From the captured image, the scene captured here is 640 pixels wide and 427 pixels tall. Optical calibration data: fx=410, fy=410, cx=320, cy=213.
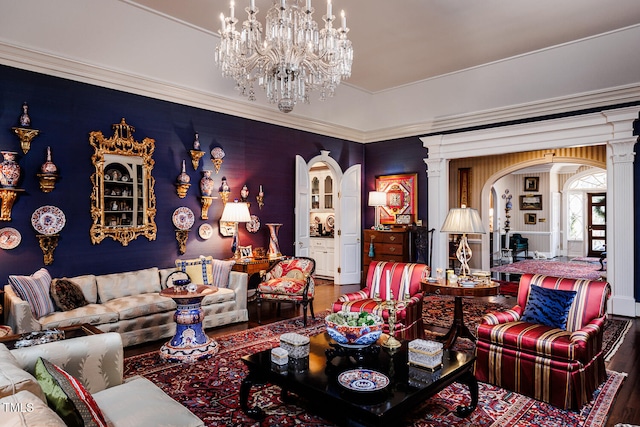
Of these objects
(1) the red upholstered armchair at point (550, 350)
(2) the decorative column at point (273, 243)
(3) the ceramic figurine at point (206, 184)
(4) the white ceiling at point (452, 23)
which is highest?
(4) the white ceiling at point (452, 23)

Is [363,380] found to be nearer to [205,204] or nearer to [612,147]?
[205,204]

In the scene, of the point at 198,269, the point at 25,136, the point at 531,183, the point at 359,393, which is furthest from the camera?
the point at 531,183

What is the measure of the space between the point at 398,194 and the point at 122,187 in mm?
5113

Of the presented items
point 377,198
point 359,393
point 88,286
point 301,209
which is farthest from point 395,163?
point 359,393

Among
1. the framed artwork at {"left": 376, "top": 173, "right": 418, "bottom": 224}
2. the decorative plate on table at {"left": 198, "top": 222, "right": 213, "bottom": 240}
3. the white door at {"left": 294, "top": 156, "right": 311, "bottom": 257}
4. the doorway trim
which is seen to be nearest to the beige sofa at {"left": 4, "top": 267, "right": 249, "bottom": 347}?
the decorative plate on table at {"left": 198, "top": 222, "right": 213, "bottom": 240}

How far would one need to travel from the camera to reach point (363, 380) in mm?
2393

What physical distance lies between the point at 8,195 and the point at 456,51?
6.07 metres

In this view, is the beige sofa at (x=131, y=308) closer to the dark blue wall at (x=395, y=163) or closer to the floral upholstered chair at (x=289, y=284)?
the floral upholstered chair at (x=289, y=284)

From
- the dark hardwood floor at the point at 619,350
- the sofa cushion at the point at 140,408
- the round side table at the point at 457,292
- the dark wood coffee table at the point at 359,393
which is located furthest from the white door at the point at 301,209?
the sofa cushion at the point at 140,408

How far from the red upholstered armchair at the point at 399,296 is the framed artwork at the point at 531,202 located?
Result: 11.8m

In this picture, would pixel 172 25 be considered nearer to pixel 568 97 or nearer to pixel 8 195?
pixel 8 195

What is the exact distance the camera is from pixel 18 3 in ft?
13.9

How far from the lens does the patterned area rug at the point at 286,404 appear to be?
2.80m

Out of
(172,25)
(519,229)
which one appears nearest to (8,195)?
(172,25)
